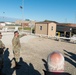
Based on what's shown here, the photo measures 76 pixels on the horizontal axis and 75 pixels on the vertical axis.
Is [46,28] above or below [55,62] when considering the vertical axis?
below

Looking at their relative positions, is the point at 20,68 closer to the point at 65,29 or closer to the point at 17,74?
the point at 17,74

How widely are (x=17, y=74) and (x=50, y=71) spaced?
674 cm

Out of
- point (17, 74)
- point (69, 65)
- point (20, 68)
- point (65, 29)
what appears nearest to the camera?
point (17, 74)

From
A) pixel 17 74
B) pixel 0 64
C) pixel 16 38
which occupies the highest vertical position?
pixel 16 38

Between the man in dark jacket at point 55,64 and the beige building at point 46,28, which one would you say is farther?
the beige building at point 46,28

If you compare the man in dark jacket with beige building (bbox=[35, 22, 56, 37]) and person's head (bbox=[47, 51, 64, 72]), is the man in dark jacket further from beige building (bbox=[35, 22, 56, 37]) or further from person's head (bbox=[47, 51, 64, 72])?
beige building (bbox=[35, 22, 56, 37])

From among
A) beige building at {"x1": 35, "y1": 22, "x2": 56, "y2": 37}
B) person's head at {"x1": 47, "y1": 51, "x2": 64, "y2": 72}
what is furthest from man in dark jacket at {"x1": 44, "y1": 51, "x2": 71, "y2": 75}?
beige building at {"x1": 35, "y1": 22, "x2": 56, "y2": 37}

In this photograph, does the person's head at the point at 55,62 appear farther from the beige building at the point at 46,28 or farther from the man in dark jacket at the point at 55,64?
the beige building at the point at 46,28

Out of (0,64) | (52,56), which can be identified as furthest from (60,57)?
(0,64)

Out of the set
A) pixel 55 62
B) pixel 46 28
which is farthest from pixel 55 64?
pixel 46 28

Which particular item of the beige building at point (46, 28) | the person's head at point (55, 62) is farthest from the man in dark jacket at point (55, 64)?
the beige building at point (46, 28)

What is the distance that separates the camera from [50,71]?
6.70ft

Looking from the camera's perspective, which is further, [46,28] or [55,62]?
[46,28]

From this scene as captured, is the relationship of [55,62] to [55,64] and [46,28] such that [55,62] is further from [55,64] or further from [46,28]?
[46,28]
